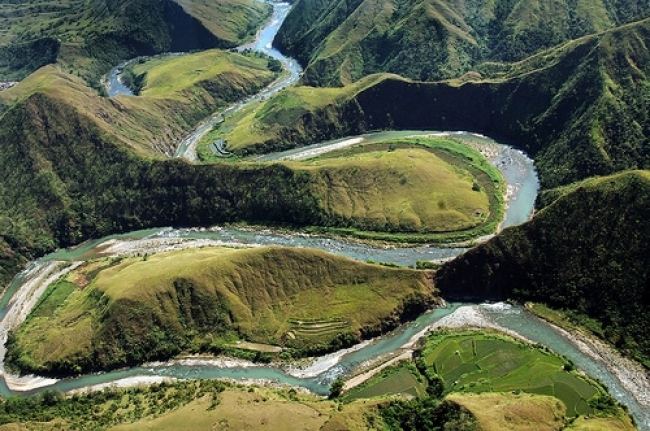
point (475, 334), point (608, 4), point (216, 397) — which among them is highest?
point (608, 4)

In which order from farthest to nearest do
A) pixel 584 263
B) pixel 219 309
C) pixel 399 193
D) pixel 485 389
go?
pixel 399 193, pixel 219 309, pixel 584 263, pixel 485 389

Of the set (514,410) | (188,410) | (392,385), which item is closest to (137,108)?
(188,410)

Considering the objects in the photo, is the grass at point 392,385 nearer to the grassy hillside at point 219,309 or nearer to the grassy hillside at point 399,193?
the grassy hillside at point 219,309

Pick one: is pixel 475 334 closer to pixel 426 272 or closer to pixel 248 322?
pixel 426 272

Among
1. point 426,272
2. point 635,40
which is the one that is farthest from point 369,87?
point 426,272

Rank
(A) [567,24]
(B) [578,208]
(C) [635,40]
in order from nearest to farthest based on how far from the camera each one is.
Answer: (B) [578,208], (C) [635,40], (A) [567,24]

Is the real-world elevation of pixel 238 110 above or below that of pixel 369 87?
below

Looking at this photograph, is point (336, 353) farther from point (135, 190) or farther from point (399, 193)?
point (135, 190)
